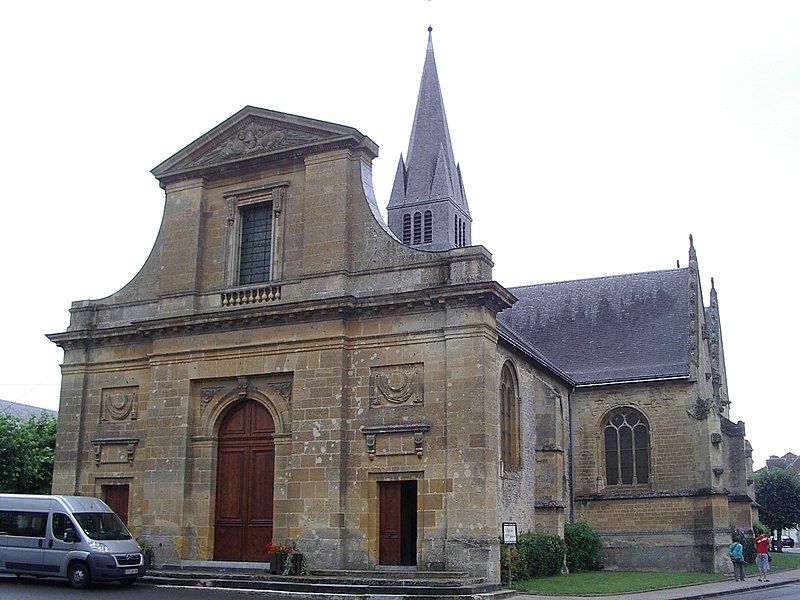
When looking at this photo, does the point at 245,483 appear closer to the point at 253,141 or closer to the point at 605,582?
the point at 253,141

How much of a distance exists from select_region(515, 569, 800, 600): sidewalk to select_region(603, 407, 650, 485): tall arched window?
518 centimetres

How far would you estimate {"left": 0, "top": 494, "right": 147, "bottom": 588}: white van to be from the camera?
62.2ft

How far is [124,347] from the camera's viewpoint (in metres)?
25.8

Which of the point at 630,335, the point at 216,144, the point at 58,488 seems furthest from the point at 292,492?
the point at 630,335

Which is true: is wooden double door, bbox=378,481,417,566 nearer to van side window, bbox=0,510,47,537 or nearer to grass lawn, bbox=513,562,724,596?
grass lawn, bbox=513,562,724,596

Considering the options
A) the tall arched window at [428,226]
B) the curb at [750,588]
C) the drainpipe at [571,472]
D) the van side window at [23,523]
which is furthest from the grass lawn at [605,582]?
the tall arched window at [428,226]

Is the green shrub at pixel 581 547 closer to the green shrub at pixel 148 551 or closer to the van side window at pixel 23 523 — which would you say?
the green shrub at pixel 148 551

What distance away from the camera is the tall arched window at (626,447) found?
3134 centimetres

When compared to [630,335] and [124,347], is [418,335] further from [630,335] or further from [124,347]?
[630,335]

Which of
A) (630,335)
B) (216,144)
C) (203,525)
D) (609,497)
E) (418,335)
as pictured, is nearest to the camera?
(418,335)

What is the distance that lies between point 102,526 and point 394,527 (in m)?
6.97

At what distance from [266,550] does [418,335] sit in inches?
273

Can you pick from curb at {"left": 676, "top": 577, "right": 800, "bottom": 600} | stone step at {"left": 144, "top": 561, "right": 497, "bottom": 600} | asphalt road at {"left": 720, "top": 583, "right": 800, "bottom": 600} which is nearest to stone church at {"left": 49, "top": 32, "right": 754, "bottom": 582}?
stone step at {"left": 144, "top": 561, "right": 497, "bottom": 600}

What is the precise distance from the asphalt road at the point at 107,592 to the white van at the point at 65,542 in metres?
0.30
